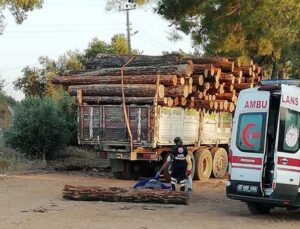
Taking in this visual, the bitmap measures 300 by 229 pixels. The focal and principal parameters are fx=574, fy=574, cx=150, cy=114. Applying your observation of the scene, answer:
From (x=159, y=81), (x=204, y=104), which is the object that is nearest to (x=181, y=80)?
(x=159, y=81)

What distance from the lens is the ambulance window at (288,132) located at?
10688 mm

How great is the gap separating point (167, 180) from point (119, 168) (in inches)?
76.5

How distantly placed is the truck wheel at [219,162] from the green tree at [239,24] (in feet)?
13.1

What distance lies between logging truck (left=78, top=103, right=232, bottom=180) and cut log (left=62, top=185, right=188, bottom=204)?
3.54 meters

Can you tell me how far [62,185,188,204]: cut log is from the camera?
42.1 feet

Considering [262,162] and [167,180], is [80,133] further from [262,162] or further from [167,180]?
[262,162]

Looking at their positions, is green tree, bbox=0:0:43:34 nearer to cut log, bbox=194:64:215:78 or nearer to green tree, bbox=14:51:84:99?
cut log, bbox=194:64:215:78

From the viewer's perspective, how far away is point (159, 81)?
16.7m

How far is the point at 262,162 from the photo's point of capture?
10875 millimetres

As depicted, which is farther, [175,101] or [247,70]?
[247,70]

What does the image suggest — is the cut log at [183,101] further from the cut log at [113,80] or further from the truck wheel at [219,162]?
the truck wheel at [219,162]

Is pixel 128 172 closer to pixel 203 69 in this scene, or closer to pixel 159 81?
pixel 159 81

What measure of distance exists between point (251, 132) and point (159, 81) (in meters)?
5.93

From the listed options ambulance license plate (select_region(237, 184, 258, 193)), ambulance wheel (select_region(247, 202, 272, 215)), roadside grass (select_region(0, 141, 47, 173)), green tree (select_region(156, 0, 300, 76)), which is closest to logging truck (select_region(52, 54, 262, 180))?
green tree (select_region(156, 0, 300, 76))
